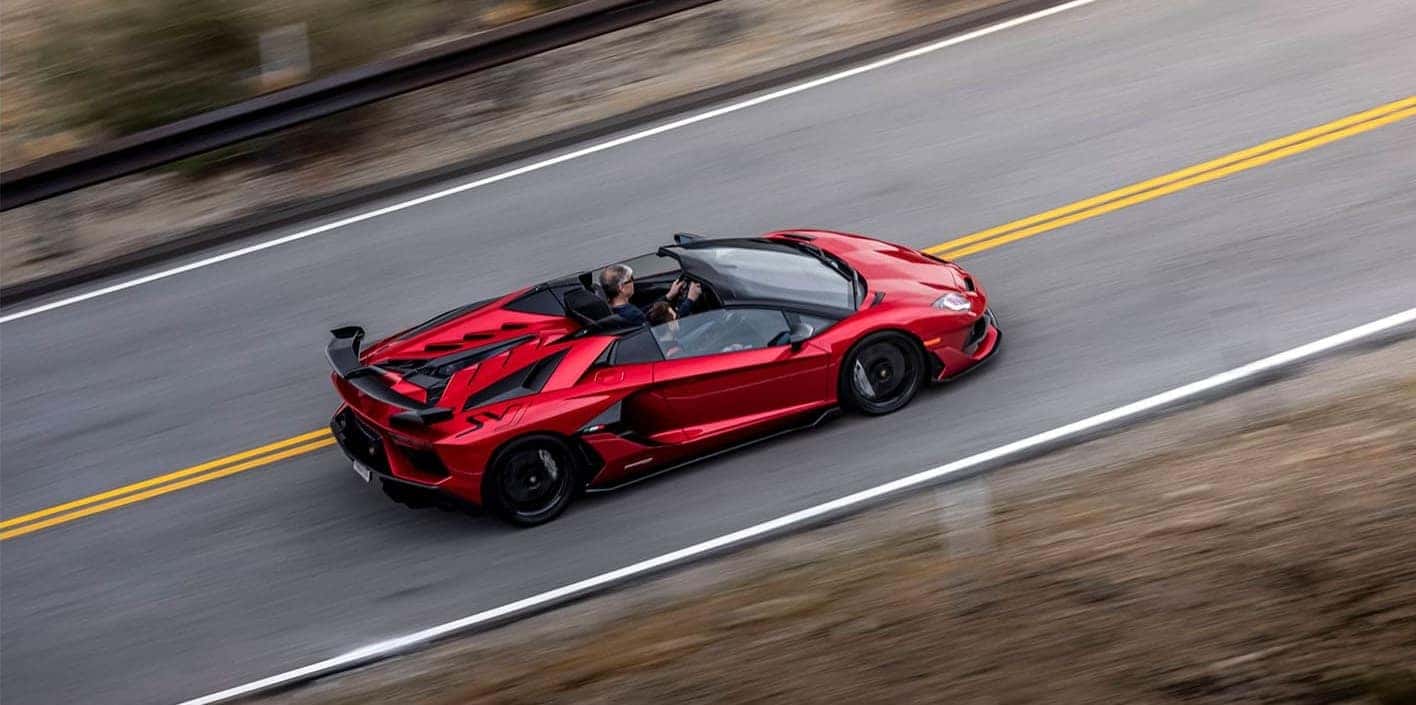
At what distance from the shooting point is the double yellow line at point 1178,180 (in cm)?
1213

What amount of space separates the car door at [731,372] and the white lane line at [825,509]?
765 mm

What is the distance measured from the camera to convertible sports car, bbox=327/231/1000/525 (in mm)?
9516

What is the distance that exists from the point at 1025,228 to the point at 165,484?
279 inches

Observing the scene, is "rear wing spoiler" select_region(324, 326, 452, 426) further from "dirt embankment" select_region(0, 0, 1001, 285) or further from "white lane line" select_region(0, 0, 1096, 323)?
"dirt embankment" select_region(0, 0, 1001, 285)

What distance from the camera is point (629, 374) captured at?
9.64 metres

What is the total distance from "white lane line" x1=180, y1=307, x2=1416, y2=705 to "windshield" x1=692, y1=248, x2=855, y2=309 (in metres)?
1.34

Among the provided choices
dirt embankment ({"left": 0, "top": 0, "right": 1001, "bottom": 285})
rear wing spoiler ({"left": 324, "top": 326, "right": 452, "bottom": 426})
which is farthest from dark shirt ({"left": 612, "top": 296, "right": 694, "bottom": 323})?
dirt embankment ({"left": 0, "top": 0, "right": 1001, "bottom": 285})

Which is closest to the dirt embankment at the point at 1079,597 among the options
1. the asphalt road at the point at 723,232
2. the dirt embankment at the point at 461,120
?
the asphalt road at the point at 723,232

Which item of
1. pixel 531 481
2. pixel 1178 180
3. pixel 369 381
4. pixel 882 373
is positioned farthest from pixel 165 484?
pixel 1178 180

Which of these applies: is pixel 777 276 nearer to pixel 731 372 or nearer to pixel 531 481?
pixel 731 372

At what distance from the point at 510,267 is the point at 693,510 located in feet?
12.8

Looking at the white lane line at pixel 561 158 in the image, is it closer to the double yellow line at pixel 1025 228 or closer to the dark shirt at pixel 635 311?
the double yellow line at pixel 1025 228

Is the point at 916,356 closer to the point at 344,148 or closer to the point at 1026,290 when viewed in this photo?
Answer: the point at 1026,290

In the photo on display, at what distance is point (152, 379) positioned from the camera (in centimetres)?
1229
